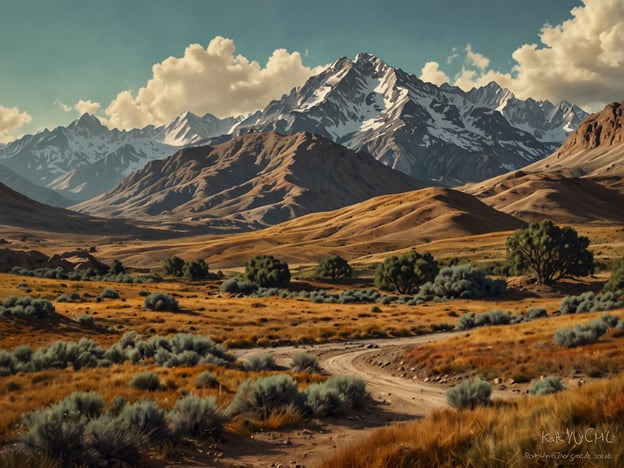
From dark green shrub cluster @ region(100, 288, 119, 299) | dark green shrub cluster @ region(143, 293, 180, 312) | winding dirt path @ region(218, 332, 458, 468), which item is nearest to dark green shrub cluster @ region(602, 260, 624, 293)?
winding dirt path @ region(218, 332, 458, 468)

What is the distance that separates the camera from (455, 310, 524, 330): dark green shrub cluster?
39.6 m

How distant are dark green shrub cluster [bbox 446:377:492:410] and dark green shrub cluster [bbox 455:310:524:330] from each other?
2762 cm

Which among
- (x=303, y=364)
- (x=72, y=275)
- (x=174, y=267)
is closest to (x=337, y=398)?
(x=303, y=364)

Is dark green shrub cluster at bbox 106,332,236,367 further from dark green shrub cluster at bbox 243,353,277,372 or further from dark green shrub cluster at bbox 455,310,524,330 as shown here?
dark green shrub cluster at bbox 455,310,524,330

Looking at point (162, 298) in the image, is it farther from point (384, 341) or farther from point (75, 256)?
point (75, 256)

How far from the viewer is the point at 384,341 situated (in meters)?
35.0

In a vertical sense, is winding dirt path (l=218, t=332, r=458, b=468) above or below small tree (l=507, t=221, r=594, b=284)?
below

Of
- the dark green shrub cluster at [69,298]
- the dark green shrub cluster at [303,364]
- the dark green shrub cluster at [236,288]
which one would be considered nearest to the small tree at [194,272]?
the dark green shrub cluster at [236,288]

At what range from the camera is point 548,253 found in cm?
6825

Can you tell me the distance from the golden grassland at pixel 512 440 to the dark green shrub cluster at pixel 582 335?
49.4ft

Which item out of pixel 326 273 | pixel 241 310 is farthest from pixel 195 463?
pixel 326 273

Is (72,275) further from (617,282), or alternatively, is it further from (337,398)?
(617,282)

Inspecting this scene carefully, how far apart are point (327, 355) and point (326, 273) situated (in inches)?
2586

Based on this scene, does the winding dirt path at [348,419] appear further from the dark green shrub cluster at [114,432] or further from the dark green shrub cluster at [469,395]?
the dark green shrub cluster at [469,395]
